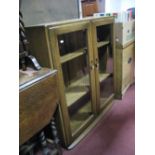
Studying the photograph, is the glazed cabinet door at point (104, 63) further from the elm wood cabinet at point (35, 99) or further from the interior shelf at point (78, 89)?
the elm wood cabinet at point (35, 99)

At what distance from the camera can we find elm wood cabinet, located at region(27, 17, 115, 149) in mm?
1471

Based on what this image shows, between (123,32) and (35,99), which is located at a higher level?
(123,32)

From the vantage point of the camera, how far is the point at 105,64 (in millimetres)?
2488

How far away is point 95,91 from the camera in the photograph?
2.14 m

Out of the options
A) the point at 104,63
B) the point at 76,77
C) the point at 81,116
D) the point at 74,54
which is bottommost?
the point at 81,116

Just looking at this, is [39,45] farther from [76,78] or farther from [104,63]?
[104,63]

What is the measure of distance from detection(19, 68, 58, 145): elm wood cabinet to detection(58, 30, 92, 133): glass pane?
0.43 m

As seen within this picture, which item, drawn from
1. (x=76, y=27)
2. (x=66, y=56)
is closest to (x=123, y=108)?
(x=66, y=56)

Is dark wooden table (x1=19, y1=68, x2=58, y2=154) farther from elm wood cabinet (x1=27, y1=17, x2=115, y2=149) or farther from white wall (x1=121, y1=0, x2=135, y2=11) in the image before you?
white wall (x1=121, y1=0, x2=135, y2=11)

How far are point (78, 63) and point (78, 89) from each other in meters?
0.32

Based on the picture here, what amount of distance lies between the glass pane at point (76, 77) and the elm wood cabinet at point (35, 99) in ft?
1.42

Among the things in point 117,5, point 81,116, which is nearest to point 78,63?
point 81,116

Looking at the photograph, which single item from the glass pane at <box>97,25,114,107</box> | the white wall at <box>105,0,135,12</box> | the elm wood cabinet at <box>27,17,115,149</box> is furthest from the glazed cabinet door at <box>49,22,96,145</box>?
the white wall at <box>105,0,135,12</box>
